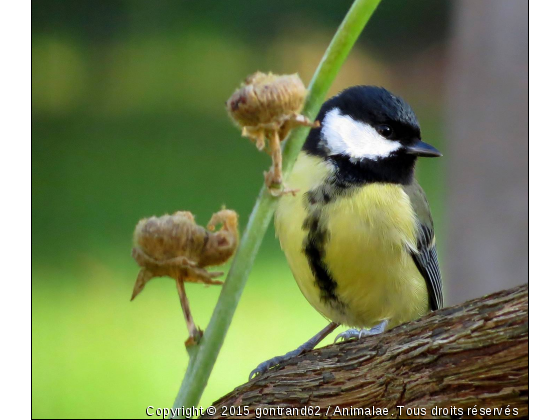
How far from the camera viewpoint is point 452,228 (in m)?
1.92

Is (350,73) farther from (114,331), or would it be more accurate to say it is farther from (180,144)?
(114,331)

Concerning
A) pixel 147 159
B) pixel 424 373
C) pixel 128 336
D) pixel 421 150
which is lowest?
pixel 424 373

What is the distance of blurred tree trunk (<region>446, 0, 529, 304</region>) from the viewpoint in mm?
1560

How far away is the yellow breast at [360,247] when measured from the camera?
0.93 metres

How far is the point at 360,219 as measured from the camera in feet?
3.07

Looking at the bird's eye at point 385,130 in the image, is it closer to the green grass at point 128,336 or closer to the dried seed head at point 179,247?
the green grass at point 128,336

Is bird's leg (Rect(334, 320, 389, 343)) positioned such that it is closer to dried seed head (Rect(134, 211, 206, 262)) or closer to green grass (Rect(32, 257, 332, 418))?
green grass (Rect(32, 257, 332, 418))

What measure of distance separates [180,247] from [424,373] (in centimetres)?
36

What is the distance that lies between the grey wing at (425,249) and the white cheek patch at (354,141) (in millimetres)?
87

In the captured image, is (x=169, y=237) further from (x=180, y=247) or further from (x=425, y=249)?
(x=425, y=249)

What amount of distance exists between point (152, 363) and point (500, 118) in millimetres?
1056

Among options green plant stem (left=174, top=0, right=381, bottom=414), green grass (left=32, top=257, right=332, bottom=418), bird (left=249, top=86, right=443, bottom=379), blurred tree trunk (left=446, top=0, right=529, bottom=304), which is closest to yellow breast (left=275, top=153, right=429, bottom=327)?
bird (left=249, top=86, right=443, bottom=379)

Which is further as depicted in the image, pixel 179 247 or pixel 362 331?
pixel 362 331

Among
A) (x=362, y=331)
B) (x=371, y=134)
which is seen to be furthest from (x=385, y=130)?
(x=362, y=331)
